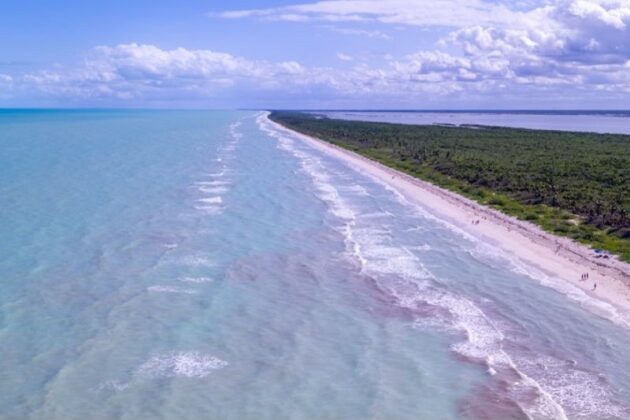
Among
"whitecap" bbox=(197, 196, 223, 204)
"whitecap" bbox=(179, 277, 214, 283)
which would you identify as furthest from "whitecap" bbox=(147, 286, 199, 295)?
"whitecap" bbox=(197, 196, 223, 204)

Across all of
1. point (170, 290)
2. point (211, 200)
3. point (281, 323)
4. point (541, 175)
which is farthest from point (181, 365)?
point (541, 175)

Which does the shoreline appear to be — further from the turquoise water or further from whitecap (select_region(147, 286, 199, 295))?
whitecap (select_region(147, 286, 199, 295))

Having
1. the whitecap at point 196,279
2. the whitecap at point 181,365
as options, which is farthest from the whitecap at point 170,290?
the whitecap at point 181,365

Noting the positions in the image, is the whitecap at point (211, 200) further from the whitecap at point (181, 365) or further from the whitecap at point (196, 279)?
the whitecap at point (181, 365)

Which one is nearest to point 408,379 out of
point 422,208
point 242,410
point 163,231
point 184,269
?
point 242,410

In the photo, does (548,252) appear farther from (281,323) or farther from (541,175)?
(541,175)

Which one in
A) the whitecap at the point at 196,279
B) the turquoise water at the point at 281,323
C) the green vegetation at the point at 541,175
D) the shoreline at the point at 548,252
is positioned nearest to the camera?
the turquoise water at the point at 281,323
